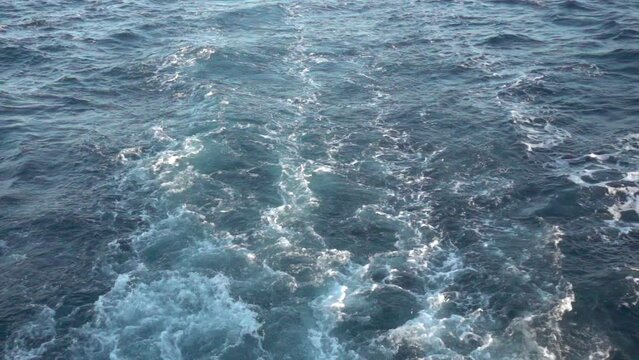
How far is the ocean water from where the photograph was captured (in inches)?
1832

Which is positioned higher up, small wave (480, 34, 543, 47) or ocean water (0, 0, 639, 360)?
small wave (480, 34, 543, 47)

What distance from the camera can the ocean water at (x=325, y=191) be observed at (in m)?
46.5

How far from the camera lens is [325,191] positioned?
201 ft

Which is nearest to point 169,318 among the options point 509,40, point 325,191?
point 325,191

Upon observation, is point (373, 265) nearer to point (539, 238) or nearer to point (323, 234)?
point (323, 234)

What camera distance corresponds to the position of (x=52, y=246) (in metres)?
55.9

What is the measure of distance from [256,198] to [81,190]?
1942 centimetres

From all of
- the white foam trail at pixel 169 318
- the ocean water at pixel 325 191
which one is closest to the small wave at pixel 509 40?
the ocean water at pixel 325 191

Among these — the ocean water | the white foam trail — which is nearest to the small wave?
the ocean water

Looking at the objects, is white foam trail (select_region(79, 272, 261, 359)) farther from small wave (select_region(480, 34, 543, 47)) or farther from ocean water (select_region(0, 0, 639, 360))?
small wave (select_region(480, 34, 543, 47))

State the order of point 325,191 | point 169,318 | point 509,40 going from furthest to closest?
point 509,40 < point 325,191 < point 169,318

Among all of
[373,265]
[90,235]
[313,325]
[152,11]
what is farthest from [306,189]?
[152,11]

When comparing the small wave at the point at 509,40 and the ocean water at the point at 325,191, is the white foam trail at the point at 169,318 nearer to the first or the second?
the ocean water at the point at 325,191

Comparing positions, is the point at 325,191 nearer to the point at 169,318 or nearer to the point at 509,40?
the point at 169,318
